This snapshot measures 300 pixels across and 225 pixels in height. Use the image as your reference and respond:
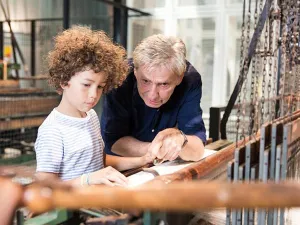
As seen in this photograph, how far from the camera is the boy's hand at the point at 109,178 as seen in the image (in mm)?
971

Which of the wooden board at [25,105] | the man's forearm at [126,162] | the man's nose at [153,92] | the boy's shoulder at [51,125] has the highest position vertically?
the man's nose at [153,92]

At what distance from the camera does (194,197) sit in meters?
0.26

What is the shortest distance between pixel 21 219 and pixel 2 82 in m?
4.28

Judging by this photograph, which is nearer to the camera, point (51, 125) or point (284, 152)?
point (284, 152)

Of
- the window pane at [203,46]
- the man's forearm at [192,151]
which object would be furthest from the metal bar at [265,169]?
the window pane at [203,46]

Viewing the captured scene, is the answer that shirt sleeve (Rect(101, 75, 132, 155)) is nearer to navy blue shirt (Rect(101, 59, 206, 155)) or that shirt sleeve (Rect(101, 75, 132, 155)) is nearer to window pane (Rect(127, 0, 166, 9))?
navy blue shirt (Rect(101, 59, 206, 155))

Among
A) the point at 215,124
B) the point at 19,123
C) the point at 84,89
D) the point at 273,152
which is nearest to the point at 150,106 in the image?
the point at 84,89

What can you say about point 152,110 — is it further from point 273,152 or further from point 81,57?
point 273,152

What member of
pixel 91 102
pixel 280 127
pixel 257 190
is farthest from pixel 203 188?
pixel 91 102

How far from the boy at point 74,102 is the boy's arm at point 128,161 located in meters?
0.15

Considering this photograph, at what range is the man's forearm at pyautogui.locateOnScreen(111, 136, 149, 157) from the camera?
1.66 m

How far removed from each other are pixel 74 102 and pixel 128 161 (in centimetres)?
37

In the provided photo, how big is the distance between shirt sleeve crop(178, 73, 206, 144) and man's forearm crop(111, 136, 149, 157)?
193 millimetres

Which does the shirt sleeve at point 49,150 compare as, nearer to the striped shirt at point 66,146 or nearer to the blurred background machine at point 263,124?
the striped shirt at point 66,146
